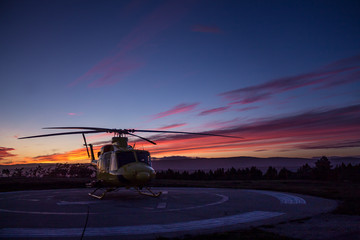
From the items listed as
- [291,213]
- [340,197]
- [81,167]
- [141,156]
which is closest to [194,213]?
[291,213]

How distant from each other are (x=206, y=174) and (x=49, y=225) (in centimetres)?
4272

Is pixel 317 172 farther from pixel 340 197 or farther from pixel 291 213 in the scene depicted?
pixel 291 213

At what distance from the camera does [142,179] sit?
1573 centimetres

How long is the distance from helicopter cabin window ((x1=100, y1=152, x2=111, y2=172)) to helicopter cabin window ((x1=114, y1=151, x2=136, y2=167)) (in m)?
1.52

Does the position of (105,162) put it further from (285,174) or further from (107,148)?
(285,174)

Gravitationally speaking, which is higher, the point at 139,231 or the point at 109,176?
the point at 109,176

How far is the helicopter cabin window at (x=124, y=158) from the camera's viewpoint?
55.8ft

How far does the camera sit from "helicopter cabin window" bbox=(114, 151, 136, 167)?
17.0m

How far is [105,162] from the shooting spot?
19.0 meters

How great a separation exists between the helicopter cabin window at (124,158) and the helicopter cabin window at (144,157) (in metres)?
0.38

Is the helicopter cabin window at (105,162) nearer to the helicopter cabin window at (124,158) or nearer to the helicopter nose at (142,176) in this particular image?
the helicopter cabin window at (124,158)

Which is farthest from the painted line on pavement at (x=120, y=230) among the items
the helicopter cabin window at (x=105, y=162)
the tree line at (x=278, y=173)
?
the tree line at (x=278, y=173)

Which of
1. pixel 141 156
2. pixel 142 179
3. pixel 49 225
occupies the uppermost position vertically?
pixel 141 156

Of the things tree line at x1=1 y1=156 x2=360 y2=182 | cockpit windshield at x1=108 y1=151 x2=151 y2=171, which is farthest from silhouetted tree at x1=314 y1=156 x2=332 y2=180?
cockpit windshield at x1=108 y1=151 x2=151 y2=171
